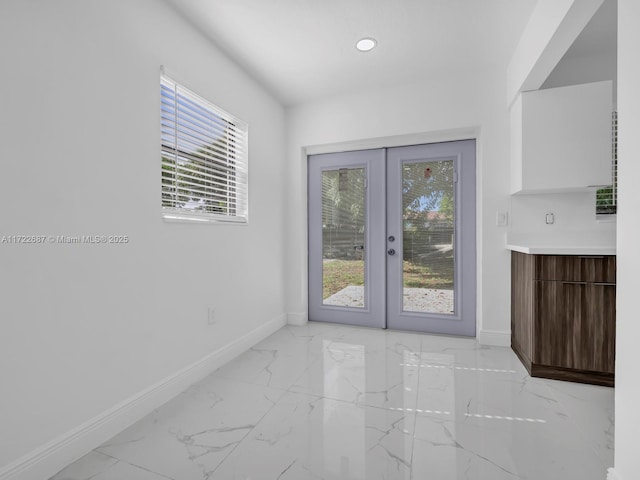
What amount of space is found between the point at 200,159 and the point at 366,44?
1.56 m

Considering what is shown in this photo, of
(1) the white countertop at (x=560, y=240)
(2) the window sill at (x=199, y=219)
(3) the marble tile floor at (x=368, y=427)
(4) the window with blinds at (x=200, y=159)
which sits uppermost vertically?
(4) the window with blinds at (x=200, y=159)

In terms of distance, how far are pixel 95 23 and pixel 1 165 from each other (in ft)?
2.88

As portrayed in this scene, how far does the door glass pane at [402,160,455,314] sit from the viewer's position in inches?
125

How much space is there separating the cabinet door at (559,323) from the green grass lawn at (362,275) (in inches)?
39.4

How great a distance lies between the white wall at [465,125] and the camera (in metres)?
2.87

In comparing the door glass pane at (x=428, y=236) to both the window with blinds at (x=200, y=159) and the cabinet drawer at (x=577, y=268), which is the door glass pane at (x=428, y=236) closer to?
the cabinet drawer at (x=577, y=268)

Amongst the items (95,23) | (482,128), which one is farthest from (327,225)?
(95,23)

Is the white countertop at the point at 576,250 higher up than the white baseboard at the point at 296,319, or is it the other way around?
the white countertop at the point at 576,250


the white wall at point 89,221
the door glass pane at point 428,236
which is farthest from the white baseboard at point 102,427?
the door glass pane at point 428,236

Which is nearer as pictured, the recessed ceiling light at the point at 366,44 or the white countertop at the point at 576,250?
the white countertop at the point at 576,250

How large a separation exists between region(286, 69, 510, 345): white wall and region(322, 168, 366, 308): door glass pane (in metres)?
0.44

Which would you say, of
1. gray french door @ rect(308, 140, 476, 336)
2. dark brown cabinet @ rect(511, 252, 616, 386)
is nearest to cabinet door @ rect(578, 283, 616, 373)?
dark brown cabinet @ rect(511, 252, 616, 386)

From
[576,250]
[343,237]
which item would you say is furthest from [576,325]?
[343,237]

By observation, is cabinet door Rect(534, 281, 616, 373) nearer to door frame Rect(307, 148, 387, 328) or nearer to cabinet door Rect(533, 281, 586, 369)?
cabinet door Rect(533, 281, 586, 369)
